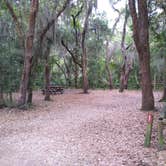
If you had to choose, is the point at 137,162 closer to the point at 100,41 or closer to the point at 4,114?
the point at 4,114

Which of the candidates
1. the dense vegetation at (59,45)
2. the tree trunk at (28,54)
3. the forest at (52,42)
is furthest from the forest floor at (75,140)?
the dense vegetation at (59,45)

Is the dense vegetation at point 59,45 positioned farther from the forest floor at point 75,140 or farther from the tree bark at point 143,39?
the forest floor at point 75,140

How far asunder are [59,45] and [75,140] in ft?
40.9

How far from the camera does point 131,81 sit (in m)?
25.5

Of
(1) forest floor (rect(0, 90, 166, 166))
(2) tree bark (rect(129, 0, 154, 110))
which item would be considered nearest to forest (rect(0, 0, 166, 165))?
(2) tree bark (rect(129, 0, 154, 110))

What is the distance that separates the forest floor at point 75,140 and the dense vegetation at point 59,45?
2072 millimetres

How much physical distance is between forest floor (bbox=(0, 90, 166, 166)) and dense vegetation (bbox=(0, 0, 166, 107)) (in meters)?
2.07

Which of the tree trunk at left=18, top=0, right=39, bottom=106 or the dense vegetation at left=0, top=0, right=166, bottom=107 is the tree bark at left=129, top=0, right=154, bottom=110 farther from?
the tree trunk at left=18, top=0, right=39, bottom=106

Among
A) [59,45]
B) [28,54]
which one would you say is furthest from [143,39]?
[59,45]

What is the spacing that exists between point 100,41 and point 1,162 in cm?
1787

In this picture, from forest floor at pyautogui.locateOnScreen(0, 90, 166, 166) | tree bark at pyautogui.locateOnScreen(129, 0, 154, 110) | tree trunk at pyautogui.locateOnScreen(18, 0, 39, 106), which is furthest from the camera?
tree trunk at pyautogui.locateOnScreen(18, 0, 39, 106)

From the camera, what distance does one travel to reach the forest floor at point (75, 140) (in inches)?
198

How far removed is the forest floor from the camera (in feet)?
16.5

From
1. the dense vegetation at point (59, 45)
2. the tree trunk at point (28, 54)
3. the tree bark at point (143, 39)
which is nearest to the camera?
the tree bark at point (143, 39)
